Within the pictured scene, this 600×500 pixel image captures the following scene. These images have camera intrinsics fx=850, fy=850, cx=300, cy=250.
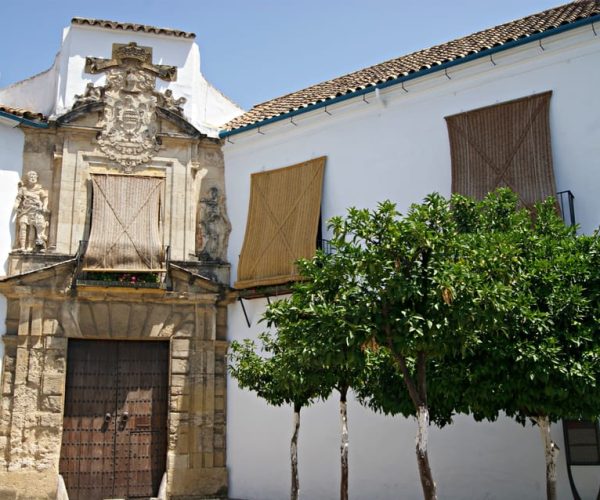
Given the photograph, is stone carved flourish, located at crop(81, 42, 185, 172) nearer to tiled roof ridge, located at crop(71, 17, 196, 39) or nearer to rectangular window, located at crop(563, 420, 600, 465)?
tiled roof ridge, located at crop(71, 17, 196, 39)

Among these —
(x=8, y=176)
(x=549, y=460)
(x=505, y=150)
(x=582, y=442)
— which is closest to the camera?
(x=549, y=460)

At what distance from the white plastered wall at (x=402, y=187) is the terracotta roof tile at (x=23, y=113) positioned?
2973mm

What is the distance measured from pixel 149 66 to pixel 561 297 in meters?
8.06

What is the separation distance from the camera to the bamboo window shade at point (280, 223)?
12.5 m

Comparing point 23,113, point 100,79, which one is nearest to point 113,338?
point 23,113

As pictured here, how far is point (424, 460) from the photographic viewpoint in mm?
7258

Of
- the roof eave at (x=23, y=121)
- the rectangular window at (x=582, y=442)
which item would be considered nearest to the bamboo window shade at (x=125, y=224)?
the roof eave at (x=23, y=121)

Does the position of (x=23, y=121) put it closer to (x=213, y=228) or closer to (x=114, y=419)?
(x=213, y=228)

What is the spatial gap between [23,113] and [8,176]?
38.9 inches

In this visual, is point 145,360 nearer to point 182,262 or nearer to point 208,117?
point 182,262

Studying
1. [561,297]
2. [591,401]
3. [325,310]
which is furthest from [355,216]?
[591,401]

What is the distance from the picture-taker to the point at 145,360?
1281cm

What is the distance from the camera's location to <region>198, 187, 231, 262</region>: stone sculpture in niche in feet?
44.1

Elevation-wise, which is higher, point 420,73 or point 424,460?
point 420,73
